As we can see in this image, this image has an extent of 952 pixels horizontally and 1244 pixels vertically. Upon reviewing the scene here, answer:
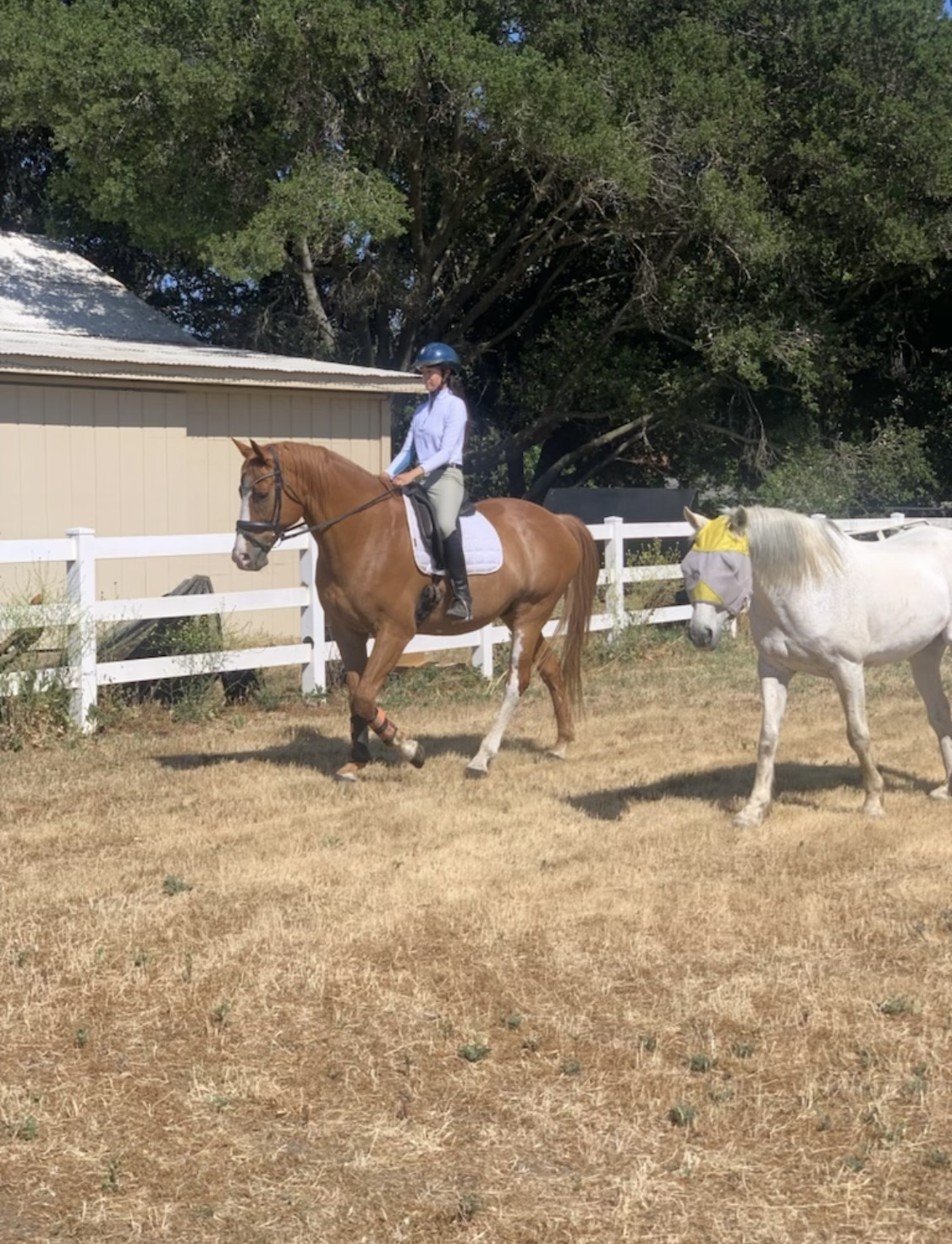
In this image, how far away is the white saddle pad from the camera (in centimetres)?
941

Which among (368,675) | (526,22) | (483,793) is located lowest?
(483,793)

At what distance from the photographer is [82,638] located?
10.7 m

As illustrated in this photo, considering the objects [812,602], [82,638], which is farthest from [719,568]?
[82,638]

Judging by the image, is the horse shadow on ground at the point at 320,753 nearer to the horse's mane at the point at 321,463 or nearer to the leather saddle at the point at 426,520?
the leather saddle at the point at 426,520

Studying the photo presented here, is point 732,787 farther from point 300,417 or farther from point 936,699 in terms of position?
point 300,417

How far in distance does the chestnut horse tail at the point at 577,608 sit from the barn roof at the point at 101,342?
5547 mm

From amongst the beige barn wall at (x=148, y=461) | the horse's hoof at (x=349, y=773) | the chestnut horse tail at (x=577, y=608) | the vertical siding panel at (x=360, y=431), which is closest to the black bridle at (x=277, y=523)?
the horse's hoof at (x=349, y=773)

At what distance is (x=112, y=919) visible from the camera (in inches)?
244

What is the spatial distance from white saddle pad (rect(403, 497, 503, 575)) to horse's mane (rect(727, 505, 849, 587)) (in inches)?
97.3

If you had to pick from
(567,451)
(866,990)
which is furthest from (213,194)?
(866,990)

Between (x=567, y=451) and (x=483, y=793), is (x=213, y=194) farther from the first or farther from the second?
(x=483, y=793)

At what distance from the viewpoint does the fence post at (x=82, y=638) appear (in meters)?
10.7

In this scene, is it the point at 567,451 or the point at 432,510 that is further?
the point at 567,451

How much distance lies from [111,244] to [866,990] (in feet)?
79.5
